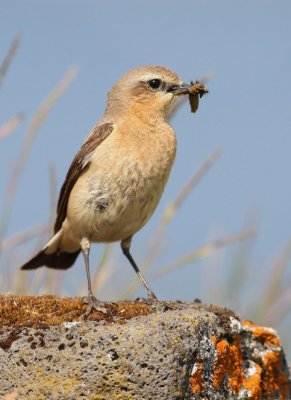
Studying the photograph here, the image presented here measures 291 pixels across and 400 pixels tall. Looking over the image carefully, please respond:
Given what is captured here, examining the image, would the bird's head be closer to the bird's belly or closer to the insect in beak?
the insect in beak

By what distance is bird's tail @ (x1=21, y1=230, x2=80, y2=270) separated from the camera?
7281 millimetres

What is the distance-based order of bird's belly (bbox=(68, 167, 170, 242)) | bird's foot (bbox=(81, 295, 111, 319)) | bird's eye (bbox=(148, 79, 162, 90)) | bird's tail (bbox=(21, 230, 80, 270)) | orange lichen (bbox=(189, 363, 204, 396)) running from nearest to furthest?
orange lichen (bbox=(189, 363, 204, 396)), bird's foot (bbox=(81, 295, 111, 319)), bird's belly (bbox=(68, 167, 170, 242)), bird's eye (bbox=(148, 79, 162, 90)), bird's tail (bbox=(21, 230, 80, 270))

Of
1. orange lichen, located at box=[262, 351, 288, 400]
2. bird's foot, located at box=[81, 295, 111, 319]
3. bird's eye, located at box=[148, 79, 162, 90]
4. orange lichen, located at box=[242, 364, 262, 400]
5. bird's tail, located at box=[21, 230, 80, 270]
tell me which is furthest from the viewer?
bird's tail, located at box=[21, 230, 80, 270]

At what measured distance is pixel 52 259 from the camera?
7379 mm

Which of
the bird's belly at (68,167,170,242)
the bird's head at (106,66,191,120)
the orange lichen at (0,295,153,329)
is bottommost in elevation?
the orange lichen at (0,295,153,329)

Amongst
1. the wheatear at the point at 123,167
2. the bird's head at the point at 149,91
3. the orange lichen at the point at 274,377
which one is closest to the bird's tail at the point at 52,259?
the wheatear at the point at 123,167

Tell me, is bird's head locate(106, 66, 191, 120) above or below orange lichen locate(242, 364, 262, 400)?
above

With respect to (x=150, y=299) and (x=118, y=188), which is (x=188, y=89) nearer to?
(x=118, y=188)

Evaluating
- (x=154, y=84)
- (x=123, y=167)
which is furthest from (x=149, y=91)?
(x=123, y=167)

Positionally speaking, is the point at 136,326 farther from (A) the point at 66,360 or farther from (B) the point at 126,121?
(B) the point at 126,121

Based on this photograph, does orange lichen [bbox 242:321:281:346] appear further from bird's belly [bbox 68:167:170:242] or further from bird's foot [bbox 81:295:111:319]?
bird's belly [bbox 68:167:170:242]

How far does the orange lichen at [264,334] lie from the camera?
5668 mm

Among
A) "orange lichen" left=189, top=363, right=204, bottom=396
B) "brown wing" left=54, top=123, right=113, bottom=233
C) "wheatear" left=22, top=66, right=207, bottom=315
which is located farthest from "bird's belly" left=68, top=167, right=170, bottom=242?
"orange lichen" left=189, top=363, right=204, bottom=396

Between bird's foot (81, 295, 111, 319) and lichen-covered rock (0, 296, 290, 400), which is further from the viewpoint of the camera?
bird's foot (81, 295, 111, 319)
